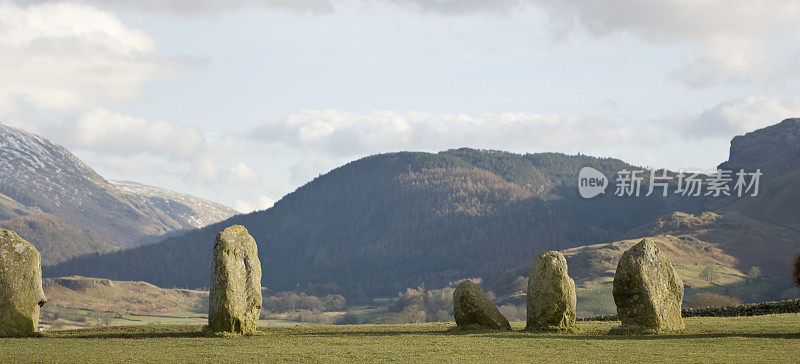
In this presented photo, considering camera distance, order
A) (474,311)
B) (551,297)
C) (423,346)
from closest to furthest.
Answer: (423,346) → (551,297) → (474,311)

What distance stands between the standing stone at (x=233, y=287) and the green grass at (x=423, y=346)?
1112 millimetres

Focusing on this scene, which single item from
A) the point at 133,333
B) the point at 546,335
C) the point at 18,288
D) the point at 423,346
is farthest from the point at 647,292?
the point at 18,288

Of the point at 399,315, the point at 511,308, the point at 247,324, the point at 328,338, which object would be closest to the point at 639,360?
the point at 328,338

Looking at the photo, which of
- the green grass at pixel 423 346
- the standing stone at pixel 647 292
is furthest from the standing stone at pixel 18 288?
the standing stone at pixel 647 292

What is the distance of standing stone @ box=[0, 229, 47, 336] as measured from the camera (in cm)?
3784

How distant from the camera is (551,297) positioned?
39.8 metres

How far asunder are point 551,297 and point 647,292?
469 cm

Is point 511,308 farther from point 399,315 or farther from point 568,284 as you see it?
point 568,284

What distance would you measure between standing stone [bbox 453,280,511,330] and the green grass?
1.12 m

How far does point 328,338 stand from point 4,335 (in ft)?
48.3

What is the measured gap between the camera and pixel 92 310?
626 ft

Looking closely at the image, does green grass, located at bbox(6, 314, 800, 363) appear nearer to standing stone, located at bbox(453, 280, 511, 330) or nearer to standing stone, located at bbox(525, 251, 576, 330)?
standing stone, located at bbox(453, 280, 511, 330)

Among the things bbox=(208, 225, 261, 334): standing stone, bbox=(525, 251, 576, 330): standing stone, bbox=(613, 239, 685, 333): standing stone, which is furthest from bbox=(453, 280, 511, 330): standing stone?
bbox=(208, 225, 261, 334): standing stone

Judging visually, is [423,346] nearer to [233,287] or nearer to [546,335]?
[546,335]
